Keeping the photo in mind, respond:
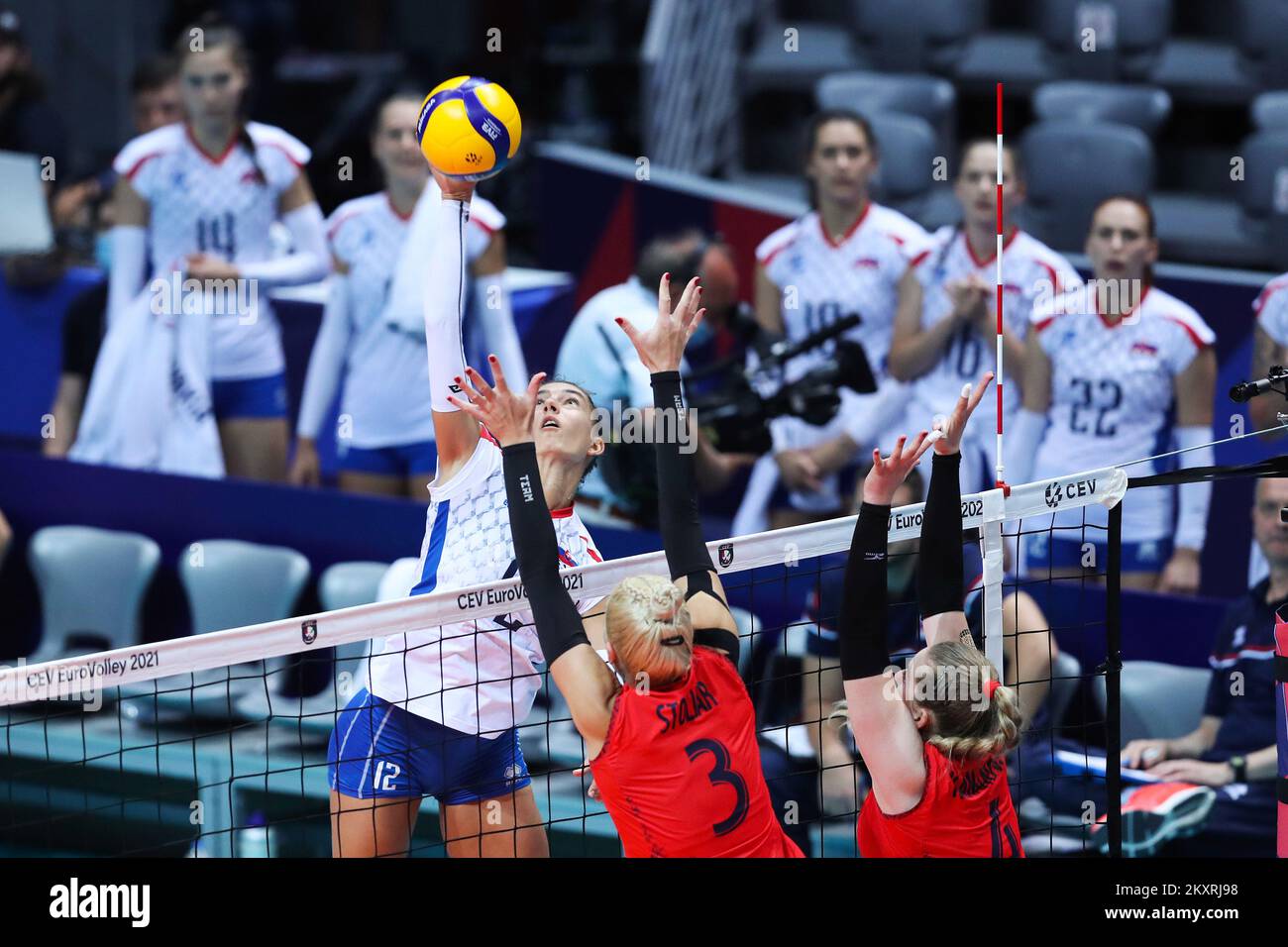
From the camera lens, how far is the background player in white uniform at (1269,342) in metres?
6.66

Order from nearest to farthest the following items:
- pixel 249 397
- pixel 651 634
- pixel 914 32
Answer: pixel 651 634, pixel 249 397, pixel 914 32

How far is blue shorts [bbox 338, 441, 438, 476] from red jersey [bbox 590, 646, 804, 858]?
4.05 metres

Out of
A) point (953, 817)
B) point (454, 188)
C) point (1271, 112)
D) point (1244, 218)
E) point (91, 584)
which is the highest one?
point (1271, 112)

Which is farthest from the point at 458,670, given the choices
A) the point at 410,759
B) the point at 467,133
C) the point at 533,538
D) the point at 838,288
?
the point at 838,288

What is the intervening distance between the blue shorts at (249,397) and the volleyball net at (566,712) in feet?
3.98

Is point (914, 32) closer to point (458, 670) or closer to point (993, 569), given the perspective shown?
point (993, 569)

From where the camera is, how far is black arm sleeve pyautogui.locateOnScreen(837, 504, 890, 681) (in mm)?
3902

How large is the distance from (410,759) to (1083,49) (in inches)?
267

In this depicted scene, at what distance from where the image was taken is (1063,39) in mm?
10070

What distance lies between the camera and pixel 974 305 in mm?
7191

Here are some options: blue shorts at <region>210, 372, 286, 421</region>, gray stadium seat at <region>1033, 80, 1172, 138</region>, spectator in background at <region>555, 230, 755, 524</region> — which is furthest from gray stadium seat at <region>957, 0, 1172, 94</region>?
blue shorts at <region>210, 372, 286, 421</region>
